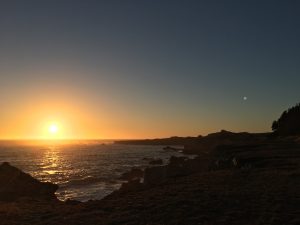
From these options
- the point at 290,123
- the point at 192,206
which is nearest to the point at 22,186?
the point at 192,206

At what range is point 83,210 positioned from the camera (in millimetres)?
18422

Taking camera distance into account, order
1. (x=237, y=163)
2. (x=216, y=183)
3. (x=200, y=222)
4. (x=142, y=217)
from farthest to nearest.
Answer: (x=237, y=163)
(x=216, y=183)
(x=142, y=217)
(x=200, y=222)

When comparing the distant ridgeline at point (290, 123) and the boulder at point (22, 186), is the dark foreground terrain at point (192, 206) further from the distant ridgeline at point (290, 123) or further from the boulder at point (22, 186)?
the distant ridgeline at point (290, 123)

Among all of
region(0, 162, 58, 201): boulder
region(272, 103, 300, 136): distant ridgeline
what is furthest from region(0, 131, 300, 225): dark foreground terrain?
region(272, 103, 300, 136): distant ridgeline

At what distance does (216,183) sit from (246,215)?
8232 mm

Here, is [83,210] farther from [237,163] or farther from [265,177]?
[237,163]

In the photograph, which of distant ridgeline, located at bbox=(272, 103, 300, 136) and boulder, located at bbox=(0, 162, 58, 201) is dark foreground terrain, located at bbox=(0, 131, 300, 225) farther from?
distant ridgeline, located at bbox=(272, 103, 300, 136)

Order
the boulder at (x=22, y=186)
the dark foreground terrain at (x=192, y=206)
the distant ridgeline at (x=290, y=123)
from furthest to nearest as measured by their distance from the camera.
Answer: the distant ridgeline at (x=290, y=123), the boulder at (x=22, y=186), the dark foreground terrain at (x=192, y=206)

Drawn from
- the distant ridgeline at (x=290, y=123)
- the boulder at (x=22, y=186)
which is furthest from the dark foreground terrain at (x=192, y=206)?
the distant ridgeline at (x=290, y=123)

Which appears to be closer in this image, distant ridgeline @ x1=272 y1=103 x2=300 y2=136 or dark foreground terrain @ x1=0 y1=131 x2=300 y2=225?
dark foreground terrain @ x1=0 y1=131 x2=300 y2=225

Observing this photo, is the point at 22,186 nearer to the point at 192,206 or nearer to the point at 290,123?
the point at 192,206

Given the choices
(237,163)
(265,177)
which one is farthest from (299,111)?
(265,177)

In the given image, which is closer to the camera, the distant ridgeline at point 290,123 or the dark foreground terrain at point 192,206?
the dark foreground terrain at point 192,206

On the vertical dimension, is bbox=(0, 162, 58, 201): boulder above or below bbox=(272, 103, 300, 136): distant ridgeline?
below
